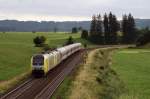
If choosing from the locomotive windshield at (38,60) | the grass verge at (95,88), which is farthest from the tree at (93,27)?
the locomotive windshield at (38,60)

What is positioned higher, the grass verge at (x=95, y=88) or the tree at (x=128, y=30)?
the tree at (x=128, y=30)

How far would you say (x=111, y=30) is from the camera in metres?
172

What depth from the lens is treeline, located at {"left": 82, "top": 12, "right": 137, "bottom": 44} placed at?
6698 inches

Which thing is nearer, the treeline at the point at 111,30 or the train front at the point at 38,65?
the train front at the point at 38,65

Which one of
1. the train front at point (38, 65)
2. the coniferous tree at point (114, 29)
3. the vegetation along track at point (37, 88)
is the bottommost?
the vegetation along track at point (37, 88)

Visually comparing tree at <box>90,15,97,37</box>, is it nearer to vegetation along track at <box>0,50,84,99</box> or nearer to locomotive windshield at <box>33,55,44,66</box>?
vegetation along track at <box>0,50,84,99</box>

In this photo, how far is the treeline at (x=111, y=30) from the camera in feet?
558

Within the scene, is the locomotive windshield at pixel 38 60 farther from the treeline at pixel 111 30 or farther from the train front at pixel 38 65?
the treeline at pixel 111 30

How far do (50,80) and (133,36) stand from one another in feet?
429

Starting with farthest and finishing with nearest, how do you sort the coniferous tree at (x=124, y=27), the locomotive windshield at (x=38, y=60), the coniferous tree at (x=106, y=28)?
the coniferous tree at (x=124, y=27)
the coniferous tree at (x=106, y=28)
the locomotive windshield at (x=38, y=60)

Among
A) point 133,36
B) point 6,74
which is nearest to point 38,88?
point 6,74

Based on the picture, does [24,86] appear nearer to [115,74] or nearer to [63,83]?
[63,83]

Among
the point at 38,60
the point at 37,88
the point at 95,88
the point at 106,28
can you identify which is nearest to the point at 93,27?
the point at 106,28

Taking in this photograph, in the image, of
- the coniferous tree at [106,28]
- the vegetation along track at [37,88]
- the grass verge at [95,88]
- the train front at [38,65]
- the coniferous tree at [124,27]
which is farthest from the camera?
the coniferous tree at [124,27]
